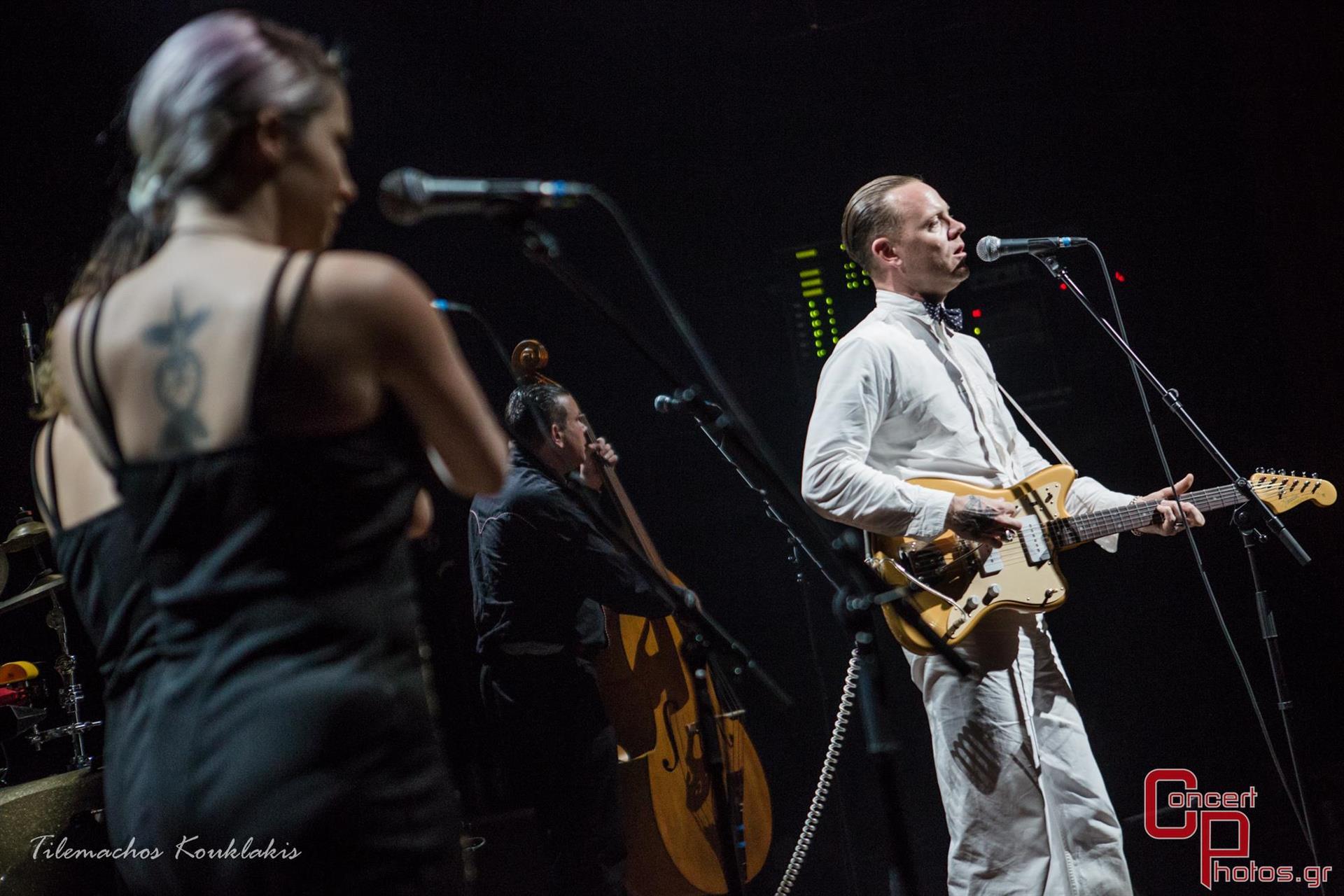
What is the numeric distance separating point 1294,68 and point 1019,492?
142 inches

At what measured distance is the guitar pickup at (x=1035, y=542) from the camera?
3.15 meters

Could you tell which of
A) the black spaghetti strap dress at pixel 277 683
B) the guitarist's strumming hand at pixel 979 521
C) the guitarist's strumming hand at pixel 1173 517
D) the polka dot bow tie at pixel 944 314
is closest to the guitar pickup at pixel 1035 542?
the guitarist's strumming hand at pixel 979 521

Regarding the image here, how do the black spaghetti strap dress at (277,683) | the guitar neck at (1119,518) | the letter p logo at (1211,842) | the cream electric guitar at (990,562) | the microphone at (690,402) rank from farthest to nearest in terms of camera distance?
the letter p logo at (1211,842), the guitar neck at (1119,518), the cream electric guitar at (990,562), the microphone at (690,402), the black spaghetti strap dress at (277,683)

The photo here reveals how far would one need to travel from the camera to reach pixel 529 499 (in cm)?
406

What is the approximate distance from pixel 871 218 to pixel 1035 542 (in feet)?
4.20

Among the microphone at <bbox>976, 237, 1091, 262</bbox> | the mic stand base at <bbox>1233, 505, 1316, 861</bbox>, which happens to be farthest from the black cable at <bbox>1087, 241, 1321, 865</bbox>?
the microphone at <bbox>976, 237, 1091, 262</bbox>

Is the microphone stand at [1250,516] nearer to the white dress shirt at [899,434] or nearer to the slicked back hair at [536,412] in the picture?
the white dress shirt at [899,434]

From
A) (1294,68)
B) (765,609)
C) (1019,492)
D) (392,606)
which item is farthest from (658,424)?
(392,606)

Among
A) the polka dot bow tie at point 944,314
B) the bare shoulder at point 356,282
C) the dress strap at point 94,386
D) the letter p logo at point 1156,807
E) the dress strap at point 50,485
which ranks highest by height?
the polka dot bow tie at point 944,314

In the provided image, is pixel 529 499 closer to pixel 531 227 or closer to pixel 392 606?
pixel 531 227

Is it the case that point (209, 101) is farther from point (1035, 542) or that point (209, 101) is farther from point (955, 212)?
point (955, 212)

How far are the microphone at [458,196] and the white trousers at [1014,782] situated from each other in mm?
1852

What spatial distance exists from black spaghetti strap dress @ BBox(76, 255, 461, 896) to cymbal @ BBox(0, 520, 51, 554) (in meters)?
2.98

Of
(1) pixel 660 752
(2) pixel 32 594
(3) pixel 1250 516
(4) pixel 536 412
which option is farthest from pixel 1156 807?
(2) pixel 32 594
